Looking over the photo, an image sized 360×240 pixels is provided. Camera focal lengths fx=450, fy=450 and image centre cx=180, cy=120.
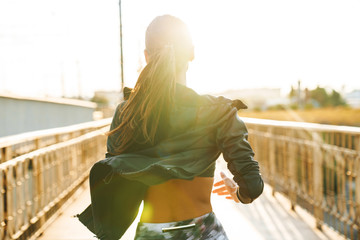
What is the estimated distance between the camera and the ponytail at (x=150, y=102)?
1452 millimetres

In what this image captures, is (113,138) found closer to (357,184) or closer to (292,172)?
(357,184)

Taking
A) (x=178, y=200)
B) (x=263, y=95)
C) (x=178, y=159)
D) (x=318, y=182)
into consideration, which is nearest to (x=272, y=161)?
(x=318, y=182)

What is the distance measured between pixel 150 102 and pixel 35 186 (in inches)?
168

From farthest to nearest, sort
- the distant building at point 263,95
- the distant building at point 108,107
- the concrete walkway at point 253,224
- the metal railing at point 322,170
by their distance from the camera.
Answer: the distant building at point 263,95 < the distant building at point 108,107 < the concrete walkway at point 253,224 < the metal railing at point 322,170

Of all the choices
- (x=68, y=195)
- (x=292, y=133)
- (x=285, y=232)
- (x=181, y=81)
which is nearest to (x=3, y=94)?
(x=68, y=195)

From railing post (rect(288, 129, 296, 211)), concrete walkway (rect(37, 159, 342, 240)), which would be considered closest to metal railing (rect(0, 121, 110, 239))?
concrete walkway (rect(37, 159, 342, 240))

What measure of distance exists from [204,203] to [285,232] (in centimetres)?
379

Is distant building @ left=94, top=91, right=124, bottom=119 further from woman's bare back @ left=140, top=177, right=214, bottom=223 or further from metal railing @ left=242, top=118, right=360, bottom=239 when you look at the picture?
metal railing @ left=242, top=118, right=360, bottom=239

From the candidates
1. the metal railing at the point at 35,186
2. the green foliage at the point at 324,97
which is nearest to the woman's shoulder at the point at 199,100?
the metal railing at the point at 35,186

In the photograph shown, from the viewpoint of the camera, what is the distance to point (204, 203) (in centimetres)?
152

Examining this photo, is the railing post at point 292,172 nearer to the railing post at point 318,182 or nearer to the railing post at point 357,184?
the railing post at point 318,182

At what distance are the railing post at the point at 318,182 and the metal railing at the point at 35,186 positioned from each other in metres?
2.69

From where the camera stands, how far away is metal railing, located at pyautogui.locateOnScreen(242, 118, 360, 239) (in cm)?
433

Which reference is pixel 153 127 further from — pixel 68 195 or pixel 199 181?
pixel 68 195
